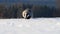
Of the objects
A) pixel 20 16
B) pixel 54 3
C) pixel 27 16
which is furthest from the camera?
pixel 54 3

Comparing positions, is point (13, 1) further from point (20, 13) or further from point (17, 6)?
point (20, 13)

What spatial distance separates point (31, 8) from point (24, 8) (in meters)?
0.11

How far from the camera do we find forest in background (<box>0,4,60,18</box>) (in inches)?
86.2

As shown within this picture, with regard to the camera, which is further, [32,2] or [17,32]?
[32,2]

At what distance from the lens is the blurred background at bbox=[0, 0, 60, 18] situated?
7.20ft

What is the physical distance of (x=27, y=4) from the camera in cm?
223

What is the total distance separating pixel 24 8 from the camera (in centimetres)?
221

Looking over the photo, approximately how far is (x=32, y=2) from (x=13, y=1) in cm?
31

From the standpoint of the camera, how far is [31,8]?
222 cm

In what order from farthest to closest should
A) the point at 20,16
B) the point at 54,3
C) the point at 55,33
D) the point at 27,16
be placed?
the point at 54,3 < the point at 20,16 < the point at 27,16 < the point at 55,33

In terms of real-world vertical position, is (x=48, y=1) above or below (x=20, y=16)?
above

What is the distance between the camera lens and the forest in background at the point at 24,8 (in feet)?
7.18

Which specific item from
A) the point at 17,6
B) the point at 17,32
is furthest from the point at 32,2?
the point at 17,32

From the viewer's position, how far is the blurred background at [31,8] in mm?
2195
